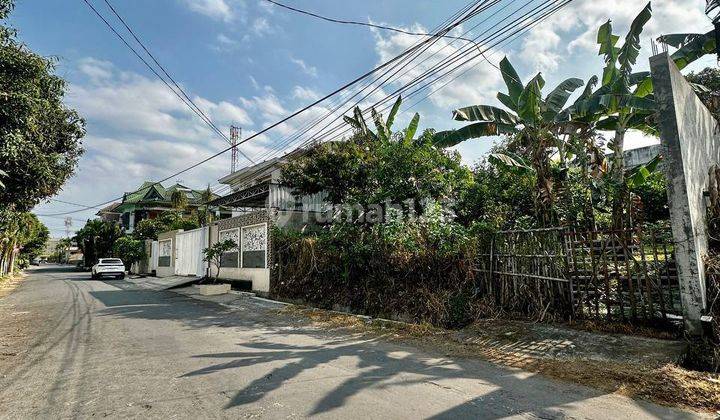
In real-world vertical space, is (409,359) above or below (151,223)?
below

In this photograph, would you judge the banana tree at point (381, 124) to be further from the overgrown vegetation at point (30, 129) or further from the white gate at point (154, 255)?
the white gate at point (154, 255)

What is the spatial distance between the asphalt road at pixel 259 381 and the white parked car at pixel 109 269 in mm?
20384

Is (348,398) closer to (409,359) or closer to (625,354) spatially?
(409,359)

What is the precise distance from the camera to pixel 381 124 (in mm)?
12891

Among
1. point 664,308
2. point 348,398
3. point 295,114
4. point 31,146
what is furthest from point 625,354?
point 31,146

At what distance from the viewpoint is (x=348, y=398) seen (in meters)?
3.88

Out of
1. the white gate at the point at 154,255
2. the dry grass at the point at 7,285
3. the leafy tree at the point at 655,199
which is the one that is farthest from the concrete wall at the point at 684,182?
the white gate at the point at 154,255

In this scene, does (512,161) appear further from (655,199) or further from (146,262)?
(146,262)

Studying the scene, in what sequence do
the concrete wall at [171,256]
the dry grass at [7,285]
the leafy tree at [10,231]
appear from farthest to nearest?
1. the concrete wall at [171,256]
2. the dry grass at [7,285]
3. the leafy tree at [10,231]

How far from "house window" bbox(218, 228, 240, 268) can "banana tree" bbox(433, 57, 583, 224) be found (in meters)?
9.71

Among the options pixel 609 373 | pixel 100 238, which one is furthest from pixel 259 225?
pixel 100 238

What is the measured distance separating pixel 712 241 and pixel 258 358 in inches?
280

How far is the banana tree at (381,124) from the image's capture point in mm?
12352

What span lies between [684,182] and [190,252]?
21.8 m
